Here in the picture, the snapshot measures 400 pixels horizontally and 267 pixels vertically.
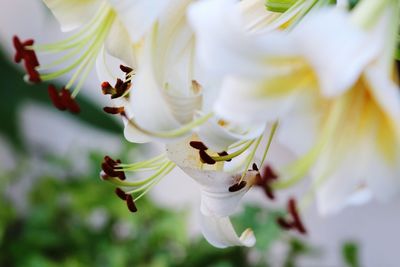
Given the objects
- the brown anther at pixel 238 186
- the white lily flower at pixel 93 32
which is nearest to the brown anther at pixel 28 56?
the white lily flower at pixel 93 32

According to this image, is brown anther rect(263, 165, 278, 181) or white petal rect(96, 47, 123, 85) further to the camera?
white petal rect(96, 47, 123, 85)

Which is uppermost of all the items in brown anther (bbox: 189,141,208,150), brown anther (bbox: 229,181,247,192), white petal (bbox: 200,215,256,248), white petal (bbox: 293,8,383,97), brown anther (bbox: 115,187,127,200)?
white petal (bbox: 293,8,383,97)

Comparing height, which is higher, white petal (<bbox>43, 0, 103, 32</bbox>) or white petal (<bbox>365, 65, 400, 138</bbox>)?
white petal (<bbox>365, 65, 400, 138</bbox>)

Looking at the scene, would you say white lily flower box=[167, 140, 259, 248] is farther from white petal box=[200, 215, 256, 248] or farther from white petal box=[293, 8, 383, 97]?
white petal box=[293, 8, 383, 97]

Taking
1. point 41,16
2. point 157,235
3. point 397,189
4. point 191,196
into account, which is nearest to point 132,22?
point 397,189

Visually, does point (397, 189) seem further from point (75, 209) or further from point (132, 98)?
point (75, 209)

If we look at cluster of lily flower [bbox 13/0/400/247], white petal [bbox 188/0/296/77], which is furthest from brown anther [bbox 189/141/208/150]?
white petal [bbox 188/0/296/77]

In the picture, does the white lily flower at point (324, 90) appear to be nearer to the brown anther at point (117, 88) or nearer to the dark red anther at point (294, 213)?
the dark red anther at point (294, 213)
